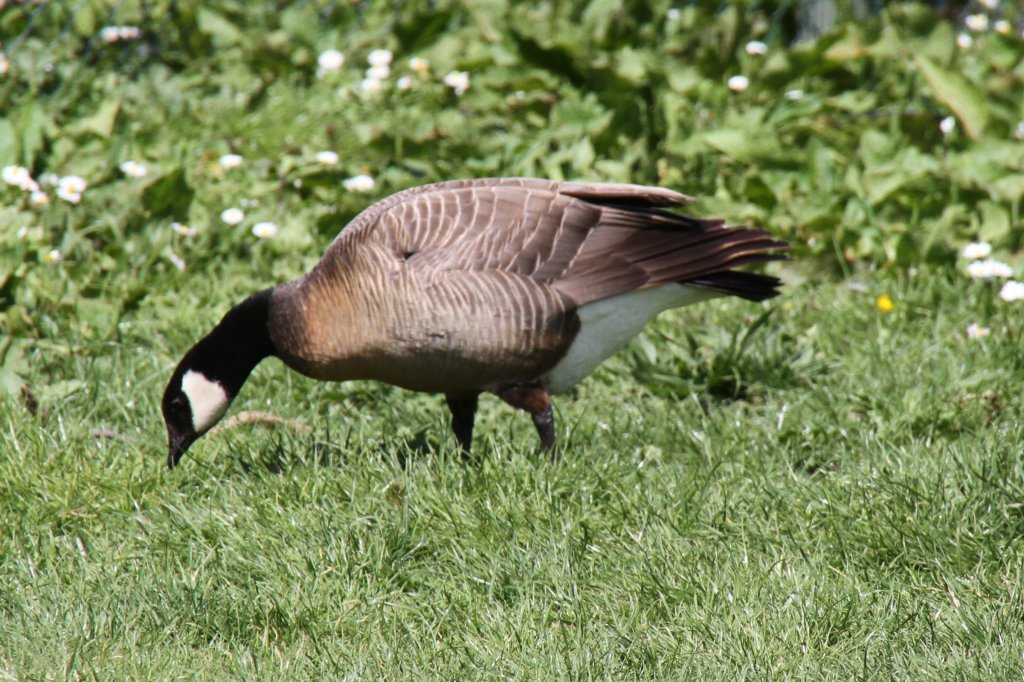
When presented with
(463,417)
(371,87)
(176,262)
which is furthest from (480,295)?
(371,87)

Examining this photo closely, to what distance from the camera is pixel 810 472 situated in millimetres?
4477

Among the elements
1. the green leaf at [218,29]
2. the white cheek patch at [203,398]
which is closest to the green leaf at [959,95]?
the white cheek patch at [203,398]

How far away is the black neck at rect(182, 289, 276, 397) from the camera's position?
444 centimetres

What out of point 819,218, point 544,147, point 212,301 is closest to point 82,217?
point 212,301

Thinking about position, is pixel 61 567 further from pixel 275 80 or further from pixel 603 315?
pixel 275 80

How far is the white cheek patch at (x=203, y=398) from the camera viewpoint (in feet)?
14.3

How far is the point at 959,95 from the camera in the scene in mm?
6508

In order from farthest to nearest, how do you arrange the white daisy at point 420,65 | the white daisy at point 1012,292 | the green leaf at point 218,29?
1. the green leaf at point 218,29
2. the white daisy at point 420,65
3. the white daisy at point 1012,292

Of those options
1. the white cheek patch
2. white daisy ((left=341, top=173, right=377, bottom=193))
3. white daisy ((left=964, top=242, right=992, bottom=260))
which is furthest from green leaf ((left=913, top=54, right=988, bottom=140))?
the white cheek patch

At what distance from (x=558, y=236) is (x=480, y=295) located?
383 millimetres

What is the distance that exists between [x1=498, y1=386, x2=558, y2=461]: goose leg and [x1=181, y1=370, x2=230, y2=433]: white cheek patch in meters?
0.93

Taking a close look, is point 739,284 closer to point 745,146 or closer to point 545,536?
point 545,536

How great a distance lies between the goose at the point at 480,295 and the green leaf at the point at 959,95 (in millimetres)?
2386

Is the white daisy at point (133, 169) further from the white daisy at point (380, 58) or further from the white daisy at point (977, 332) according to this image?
the white daisy at point (977, 332)
